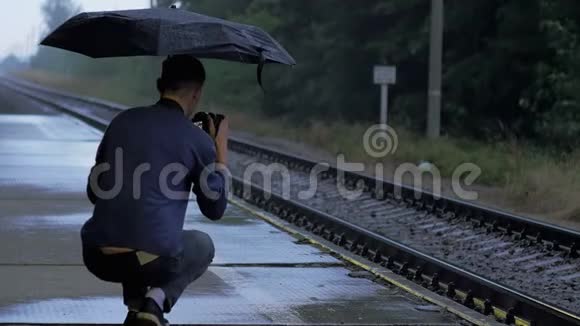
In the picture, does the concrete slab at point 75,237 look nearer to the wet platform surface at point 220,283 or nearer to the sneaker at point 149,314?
the wet platform surface at point 220,283

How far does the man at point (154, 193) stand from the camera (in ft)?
17.7

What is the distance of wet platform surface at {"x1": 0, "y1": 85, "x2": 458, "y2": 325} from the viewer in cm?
775

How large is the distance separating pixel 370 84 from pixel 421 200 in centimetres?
2184

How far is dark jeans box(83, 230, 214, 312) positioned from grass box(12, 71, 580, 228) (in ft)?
32.0

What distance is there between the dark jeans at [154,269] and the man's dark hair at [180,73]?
27.1 inches

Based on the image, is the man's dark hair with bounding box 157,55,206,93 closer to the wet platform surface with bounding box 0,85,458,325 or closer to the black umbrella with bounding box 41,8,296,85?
the black umbrella with bounding box 41,8,296,85

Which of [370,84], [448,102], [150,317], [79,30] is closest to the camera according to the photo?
[150,317]

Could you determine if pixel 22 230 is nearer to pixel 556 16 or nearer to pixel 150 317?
pixel 150 317

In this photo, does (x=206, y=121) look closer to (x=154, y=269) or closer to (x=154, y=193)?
(x=154, y=193)

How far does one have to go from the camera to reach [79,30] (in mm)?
5922

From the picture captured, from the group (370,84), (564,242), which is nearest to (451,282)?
(564,242)

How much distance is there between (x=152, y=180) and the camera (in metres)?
5.43

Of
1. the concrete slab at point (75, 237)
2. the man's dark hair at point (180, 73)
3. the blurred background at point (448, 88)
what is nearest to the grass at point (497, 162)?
the blurred background at point (448, 88)

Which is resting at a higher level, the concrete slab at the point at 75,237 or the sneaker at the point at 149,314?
the sneaker at the point at 149,314
